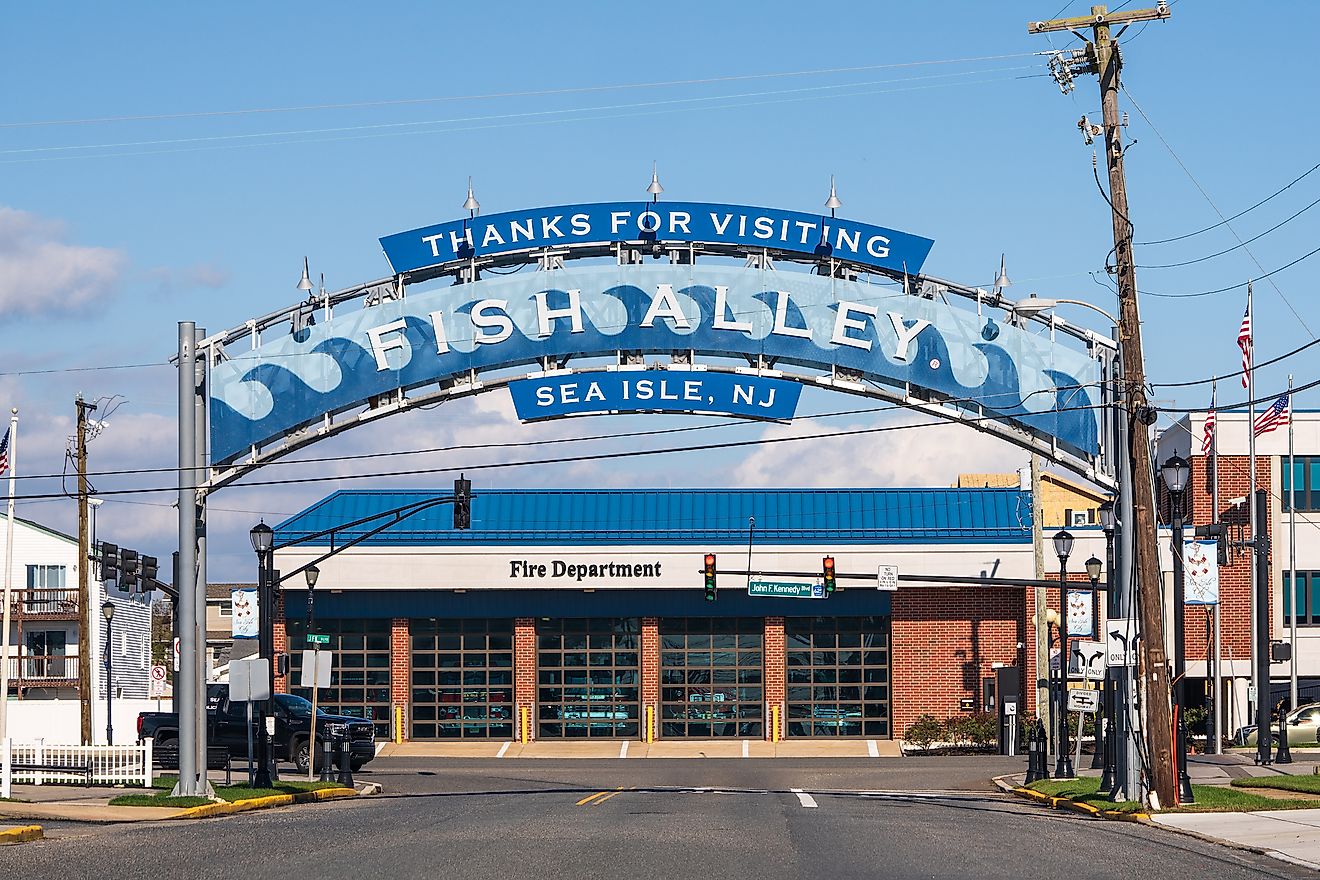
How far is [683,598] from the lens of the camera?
187 ft

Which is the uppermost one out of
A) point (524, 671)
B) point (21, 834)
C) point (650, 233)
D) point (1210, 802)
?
point (650, 233)

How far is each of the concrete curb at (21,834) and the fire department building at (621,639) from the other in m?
35.0

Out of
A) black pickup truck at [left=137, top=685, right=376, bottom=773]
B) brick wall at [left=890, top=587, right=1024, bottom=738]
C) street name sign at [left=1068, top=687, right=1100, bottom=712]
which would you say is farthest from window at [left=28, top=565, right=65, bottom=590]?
street name sign at [left=1068, top=687, right=1100, bottom=712]

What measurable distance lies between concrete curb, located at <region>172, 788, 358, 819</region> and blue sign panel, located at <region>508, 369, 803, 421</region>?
26.6 ft

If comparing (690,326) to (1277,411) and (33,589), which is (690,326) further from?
(33,589)

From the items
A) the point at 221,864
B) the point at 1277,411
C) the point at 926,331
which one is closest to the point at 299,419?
the point at 926,331

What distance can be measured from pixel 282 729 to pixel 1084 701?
19.0 m

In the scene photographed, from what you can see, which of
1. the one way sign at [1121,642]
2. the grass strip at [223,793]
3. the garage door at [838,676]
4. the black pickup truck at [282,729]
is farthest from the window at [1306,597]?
the grass strip at [223,793]

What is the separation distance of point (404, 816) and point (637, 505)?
1373 inches

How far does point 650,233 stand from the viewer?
29953mm

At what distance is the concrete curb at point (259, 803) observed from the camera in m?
26.8

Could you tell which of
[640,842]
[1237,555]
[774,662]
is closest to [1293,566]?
[1237,555]

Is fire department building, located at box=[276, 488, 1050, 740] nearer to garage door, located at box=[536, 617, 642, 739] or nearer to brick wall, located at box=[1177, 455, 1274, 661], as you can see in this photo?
garage door, located at box=[536, 617, 642, 739]

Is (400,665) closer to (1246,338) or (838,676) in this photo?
(838,676)
